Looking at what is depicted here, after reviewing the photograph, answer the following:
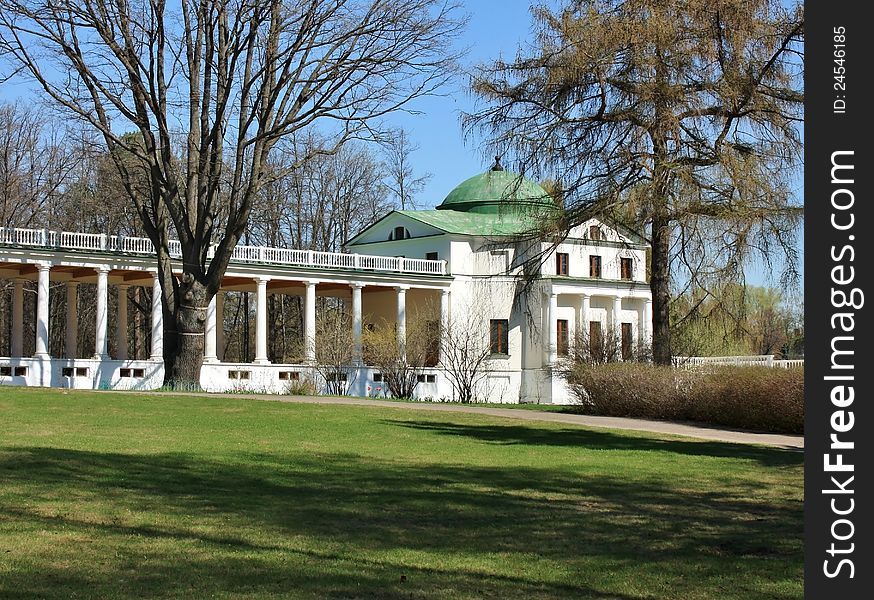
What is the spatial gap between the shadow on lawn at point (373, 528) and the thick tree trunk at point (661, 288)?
12.3 m

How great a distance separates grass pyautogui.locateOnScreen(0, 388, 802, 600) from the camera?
743 cm

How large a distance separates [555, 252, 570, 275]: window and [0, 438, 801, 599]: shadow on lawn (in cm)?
4542

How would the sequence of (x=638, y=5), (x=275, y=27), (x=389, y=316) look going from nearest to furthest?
(x=638, y=5) < (x=275, y=27) < (x=389, y=316)

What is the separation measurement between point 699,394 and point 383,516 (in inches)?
600

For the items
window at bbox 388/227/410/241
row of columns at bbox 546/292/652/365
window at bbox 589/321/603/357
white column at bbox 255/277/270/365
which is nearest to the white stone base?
window at bbox 589/321/603/357

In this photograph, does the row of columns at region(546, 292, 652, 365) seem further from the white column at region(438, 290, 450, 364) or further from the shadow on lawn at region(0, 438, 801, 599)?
the shadow on lawn at region(0, 438, 801, 599)

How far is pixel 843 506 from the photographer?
502cm

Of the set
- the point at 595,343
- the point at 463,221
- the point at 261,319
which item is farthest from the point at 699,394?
the point at 463,221

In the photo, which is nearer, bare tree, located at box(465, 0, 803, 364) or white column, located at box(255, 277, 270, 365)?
bare tree, located at box(465, 0, 803, 364)

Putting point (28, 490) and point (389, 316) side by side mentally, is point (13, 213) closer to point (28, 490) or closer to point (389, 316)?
point (389, 316)

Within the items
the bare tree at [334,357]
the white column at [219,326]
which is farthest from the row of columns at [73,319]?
the bare tree at [334,357]

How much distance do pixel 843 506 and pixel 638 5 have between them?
22.0 meters

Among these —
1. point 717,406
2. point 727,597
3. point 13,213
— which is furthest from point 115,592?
point 13,213

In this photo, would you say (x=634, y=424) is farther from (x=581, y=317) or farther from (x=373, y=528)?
(x=581, y=317)
